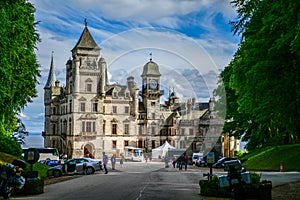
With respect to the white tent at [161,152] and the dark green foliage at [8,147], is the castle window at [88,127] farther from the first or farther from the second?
the dark green foliage at [8,147]

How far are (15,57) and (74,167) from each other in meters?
15.1

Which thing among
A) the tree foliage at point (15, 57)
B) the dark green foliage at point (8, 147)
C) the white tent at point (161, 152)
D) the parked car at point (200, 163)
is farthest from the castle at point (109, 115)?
the tree foliage at point (15, 57)

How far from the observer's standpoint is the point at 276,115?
22.0 meters

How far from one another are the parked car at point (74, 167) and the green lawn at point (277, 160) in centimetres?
1255

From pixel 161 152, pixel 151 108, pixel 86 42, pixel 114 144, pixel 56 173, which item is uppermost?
pixel 86 42

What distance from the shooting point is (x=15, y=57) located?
2183cm

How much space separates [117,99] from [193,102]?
18.6 meters

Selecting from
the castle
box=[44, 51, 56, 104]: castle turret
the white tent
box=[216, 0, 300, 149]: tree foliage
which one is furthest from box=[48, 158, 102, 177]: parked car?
box=[44, 51, 56, 104]: castle turret

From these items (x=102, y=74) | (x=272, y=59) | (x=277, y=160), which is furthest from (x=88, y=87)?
(x=272, y=59)

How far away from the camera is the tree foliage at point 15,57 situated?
19.8 m

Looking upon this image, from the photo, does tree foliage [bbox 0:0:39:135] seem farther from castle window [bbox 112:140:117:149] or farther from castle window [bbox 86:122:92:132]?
castle window [bbox 112:140:117:149]

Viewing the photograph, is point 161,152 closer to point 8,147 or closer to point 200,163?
point 200,163

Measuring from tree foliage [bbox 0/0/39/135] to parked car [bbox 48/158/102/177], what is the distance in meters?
4.87

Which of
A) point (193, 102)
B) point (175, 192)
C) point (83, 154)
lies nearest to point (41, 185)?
point (175, 192)
